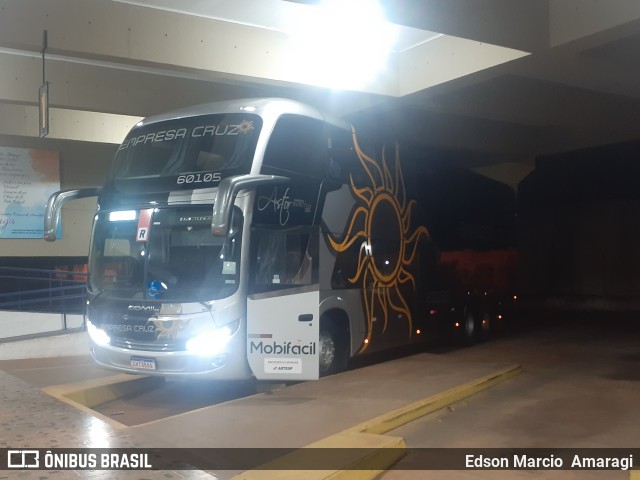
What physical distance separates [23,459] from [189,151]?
15.1ft

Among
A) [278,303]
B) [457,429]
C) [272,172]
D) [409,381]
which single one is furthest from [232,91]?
[457,429]

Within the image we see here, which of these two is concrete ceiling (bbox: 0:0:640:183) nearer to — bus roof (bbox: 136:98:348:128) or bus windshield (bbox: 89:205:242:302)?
bus roof (bbox: 136:98:348:128)

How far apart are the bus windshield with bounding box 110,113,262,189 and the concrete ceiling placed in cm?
145

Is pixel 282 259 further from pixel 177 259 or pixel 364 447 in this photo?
pixel 364 447

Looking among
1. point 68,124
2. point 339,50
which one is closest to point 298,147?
point 339,50

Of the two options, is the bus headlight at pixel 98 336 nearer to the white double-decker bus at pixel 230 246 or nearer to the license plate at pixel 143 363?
the white double-decker bus at pixel 230 246

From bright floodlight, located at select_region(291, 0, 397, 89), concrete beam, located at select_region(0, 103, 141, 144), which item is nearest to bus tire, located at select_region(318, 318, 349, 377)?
bright floodlight, located at select_region(291, 0, 397, 89)

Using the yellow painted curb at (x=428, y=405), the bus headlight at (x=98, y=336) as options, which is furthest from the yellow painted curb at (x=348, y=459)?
the bus headlight at (x=98, y=336)

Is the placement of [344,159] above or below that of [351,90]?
below

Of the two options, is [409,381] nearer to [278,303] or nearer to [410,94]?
[278,303]

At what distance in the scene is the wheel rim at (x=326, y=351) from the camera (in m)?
9.87

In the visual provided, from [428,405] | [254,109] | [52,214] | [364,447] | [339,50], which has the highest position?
[339,50]

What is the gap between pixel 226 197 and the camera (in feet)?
25.2

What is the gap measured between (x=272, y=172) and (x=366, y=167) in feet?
8.49
